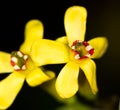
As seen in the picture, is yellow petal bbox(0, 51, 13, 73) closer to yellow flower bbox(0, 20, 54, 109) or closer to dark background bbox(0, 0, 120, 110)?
yellow flower bbox(0, 20, 54, 109)

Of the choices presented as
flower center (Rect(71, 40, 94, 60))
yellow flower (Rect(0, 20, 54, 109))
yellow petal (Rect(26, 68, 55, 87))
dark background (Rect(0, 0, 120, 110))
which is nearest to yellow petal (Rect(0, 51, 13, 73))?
yellow flower (Rect(0, 20, 54, 109))

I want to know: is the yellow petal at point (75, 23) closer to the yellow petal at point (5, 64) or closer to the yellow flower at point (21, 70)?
the yellow flower at point (21, 70)

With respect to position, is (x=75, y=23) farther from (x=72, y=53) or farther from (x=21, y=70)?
(x=21, y=70)

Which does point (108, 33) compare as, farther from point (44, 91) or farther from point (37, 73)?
point (37, 73)

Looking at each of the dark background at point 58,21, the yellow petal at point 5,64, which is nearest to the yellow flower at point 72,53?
the yellow petal at point 5,64

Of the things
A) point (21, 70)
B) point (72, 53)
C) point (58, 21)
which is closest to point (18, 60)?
point (21, 70)

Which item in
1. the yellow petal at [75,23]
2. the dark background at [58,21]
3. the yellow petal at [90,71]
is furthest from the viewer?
Result: the dark background at [58,21]
